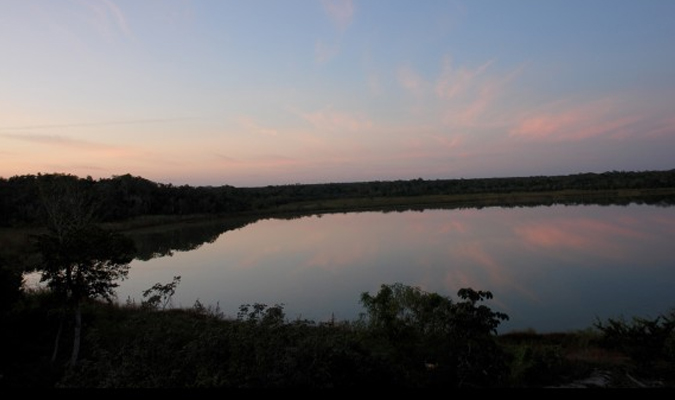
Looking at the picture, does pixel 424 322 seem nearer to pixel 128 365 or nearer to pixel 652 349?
pixel 652 349

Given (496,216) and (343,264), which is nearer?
(343,264)

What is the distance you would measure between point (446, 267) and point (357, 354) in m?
18.8

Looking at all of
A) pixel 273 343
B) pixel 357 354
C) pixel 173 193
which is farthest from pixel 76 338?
pixel 173 193

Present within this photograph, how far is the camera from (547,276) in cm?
2178

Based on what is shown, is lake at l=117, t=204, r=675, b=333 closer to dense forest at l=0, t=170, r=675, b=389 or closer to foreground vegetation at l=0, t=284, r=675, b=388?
dense forest at l=0, t=170, r=675, b=389

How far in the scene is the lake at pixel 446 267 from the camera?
688 inches

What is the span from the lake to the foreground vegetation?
15.1 feet

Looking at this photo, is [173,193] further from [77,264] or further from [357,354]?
[357,354]

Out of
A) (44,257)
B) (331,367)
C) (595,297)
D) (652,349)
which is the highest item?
(44,257)

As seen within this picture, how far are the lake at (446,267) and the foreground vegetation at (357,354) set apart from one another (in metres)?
4.61

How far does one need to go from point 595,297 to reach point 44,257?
16.8 meters

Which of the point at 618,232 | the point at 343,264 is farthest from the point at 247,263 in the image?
the point at 618,232

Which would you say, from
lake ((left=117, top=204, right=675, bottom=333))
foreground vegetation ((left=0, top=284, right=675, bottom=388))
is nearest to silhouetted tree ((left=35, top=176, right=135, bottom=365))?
foreground vegetation ((left=0, top=284, right=675, bottom=388))

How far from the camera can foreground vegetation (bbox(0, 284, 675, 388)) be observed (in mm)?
6242
